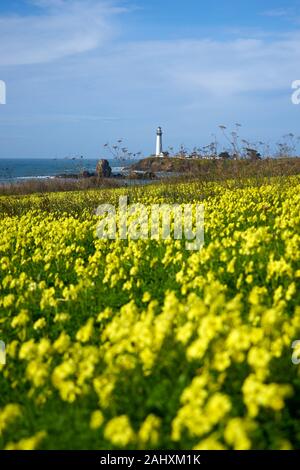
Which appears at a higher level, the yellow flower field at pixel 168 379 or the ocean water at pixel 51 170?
the ocean water at pixel 51 170

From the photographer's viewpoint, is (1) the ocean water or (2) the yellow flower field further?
(1) the ocean water

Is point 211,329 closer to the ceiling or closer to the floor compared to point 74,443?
closer to the ceiling

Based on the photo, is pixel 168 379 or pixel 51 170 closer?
pixel 168 379

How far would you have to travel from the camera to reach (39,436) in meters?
2.81

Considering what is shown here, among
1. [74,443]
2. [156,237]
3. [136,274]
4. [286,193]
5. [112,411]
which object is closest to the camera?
[74,443]

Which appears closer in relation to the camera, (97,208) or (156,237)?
(156,237)

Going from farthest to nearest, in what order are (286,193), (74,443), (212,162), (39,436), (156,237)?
(212,162)
(286,193)
(156,237)
(74,443)
(39,436)

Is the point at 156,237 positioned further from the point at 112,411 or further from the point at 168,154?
the point at 168,154

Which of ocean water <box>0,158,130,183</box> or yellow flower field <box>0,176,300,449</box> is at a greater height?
ocean water <box>0,158,130,183</box>

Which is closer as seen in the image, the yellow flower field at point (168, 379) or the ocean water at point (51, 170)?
the yellow flower field at point (168, 379)

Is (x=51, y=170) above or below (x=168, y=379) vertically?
above

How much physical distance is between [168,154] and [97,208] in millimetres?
4094
